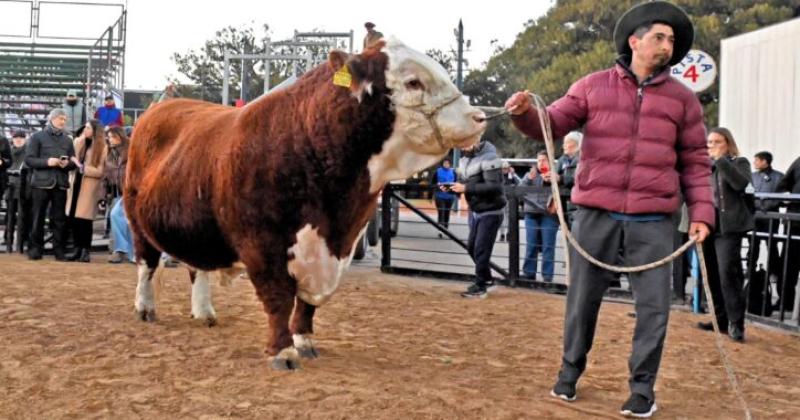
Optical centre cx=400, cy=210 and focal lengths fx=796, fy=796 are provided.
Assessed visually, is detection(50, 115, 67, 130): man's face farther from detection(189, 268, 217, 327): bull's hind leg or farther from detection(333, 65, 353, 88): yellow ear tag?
detection(333, 65, 353, 88): yellow ear tag

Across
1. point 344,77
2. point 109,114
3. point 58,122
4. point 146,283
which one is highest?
point 109,114

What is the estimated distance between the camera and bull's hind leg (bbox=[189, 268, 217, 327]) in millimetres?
6198

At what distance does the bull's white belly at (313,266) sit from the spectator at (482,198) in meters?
3.52

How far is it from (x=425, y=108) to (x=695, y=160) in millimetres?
1469

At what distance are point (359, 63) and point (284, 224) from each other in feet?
3.39

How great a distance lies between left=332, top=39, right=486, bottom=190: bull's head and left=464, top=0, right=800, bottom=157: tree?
2908 centimetres

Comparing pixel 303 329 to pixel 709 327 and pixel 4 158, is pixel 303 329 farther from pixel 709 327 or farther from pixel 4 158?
pixel 4 158

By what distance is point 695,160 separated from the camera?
4184mm

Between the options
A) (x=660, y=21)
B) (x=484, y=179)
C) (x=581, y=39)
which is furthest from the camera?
(x=581, y=39)

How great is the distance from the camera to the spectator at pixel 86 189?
10469 millimetres

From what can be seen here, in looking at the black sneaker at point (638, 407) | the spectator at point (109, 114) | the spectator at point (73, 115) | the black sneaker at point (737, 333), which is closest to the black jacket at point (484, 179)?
the black sneaker at point (737, 333)

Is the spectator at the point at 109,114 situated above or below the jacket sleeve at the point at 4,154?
above

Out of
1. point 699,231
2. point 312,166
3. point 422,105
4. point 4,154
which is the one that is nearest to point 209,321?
point 312,166

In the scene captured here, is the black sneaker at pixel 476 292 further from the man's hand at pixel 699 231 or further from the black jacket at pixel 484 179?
the man's hand at pixel 699 231
